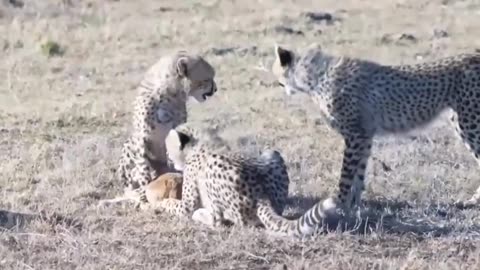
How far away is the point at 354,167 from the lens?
7441 mm

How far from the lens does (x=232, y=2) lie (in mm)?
25359

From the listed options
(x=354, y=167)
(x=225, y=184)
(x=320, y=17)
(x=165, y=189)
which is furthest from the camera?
(x=320, y=17)

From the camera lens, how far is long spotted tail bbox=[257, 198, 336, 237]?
5.42 m

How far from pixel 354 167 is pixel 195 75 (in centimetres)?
122

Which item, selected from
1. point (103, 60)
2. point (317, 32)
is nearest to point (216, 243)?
point (103, 60)

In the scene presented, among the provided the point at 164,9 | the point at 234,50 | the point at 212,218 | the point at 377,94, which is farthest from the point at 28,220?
the point at 164,9

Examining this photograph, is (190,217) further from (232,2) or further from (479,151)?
(232,2)

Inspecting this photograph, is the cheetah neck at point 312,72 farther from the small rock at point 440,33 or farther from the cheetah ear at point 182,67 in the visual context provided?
the small rock at point 440,33

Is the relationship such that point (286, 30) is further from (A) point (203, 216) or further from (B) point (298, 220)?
(B) point (298, 220)

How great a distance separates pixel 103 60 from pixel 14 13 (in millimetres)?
6456

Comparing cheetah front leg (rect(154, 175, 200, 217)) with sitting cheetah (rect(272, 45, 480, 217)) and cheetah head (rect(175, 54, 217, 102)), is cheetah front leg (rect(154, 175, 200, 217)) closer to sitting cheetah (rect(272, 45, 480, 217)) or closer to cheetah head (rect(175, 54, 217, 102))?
cheetah head (rect(175, 54, 217, 102))

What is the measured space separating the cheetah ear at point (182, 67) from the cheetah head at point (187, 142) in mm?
547

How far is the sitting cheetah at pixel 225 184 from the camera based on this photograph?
6.31 metres

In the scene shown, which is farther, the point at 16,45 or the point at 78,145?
the point at 16,45
